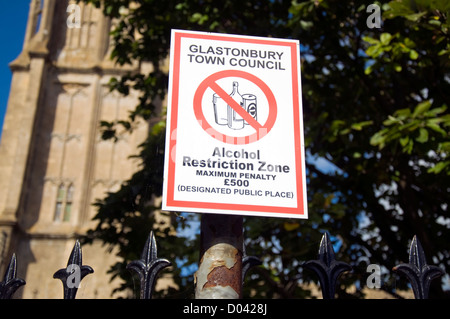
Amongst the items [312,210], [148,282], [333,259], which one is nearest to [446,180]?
[312,210]

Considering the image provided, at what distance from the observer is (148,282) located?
233 cm

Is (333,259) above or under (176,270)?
under

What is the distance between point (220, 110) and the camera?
2.25 meters

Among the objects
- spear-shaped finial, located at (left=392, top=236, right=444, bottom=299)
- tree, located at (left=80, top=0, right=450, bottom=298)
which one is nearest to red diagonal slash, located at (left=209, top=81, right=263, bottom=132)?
spear-shaped finial, located at (left=392, top=236, right=444, bottom=299)

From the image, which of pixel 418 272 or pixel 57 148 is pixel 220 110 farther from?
pixel 57 148

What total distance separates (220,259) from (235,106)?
2.09 feet

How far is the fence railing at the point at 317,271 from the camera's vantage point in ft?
7.55

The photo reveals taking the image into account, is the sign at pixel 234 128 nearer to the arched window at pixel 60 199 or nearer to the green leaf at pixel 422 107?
the green leaf at pixel 422 107

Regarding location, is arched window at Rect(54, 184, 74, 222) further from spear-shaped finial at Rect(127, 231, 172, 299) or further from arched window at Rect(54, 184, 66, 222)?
spear-shaped finial at Rect(127, 231, 172, 299)

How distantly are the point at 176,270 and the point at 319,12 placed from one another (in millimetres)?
4865

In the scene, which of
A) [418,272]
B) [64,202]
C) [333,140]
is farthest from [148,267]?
[64,202]
